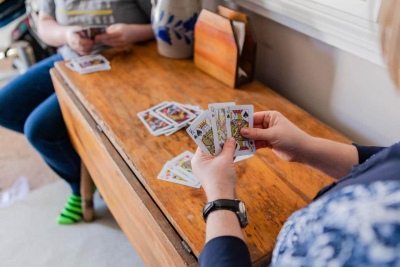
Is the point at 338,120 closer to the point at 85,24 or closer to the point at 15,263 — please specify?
the point at 85,24

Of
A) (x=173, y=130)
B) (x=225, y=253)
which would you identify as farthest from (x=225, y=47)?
(x=225, y=253)

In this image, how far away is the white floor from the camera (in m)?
1.71

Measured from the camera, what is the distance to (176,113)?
1.26 metres

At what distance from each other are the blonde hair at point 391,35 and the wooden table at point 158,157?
41 centimetres

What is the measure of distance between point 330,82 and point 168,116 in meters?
0.55

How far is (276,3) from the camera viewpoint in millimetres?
1313

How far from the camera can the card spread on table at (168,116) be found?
1.21 meters

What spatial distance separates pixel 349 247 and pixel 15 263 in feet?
5.26

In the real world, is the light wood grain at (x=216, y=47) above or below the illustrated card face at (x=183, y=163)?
above

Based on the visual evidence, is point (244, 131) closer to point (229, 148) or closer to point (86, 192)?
point (229, 148)

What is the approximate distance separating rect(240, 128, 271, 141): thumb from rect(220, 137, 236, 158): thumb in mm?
37

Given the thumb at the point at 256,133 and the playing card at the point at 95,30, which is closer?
the thumb at the point at 256,133

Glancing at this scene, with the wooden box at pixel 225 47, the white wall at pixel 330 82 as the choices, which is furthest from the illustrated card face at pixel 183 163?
the white wall at pixel 330 82

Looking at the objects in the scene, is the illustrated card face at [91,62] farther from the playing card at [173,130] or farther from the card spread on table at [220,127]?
the card spread on table at [220,127]
